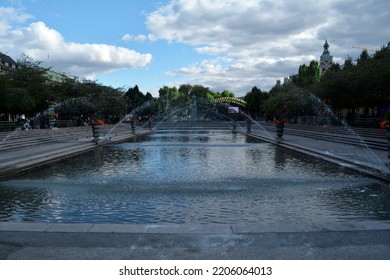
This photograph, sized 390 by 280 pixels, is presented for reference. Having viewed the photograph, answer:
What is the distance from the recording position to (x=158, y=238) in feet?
20.2

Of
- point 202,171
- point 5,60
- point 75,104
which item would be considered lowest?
point 202,171

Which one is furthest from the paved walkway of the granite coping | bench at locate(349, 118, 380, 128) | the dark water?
bench at locate(349, 118, 380, 128)

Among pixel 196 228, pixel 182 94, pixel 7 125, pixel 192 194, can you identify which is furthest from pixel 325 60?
pixel 196 228

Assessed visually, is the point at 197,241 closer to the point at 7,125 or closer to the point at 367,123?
the point at 7,125

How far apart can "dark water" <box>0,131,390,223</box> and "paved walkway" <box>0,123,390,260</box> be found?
107cm

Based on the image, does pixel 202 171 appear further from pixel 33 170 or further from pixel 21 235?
pixel 21 235

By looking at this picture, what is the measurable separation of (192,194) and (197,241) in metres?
4.17

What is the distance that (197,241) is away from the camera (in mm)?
5992

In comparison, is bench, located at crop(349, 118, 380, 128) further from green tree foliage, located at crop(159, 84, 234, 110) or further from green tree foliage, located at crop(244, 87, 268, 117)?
green tree foliage, located at crop(159, 84, 234, 110)

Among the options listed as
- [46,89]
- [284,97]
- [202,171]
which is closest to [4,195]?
[202,171]

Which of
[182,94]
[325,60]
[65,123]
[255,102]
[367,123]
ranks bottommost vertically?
[367,123]

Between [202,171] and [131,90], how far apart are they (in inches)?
4932

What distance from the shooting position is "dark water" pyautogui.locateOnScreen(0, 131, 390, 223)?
8.08 metres

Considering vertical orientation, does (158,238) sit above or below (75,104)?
below
